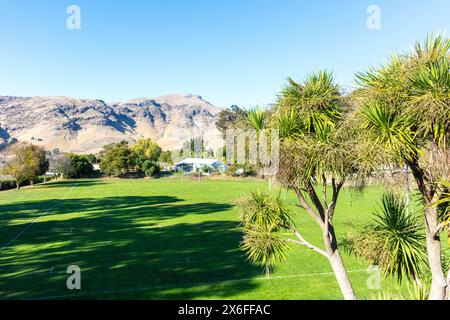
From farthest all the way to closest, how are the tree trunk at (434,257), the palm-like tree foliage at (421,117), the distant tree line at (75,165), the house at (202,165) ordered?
the house at (202,165) < the distant tree line at (75,165) < the tree trunk at (434,257) < the palm-like tree foliage at (421,117)

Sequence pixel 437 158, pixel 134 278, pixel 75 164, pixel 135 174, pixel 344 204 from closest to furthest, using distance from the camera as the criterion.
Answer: pixel 437 158
pixel 134 278
pixel 344 204
pixel 75 164
pixel 135 174

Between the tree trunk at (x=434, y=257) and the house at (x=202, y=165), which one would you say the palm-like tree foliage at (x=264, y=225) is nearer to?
the tree trunk at (x=434, y=257)

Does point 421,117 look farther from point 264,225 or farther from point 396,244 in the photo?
point 264,225

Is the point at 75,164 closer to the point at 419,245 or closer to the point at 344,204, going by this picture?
the point at 344,204

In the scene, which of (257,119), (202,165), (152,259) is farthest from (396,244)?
(202,165)

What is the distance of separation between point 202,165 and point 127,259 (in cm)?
7430

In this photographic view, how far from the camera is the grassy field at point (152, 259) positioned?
13.7 m

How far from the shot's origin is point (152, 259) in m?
18.3

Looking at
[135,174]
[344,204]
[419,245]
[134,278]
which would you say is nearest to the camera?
[419,245]

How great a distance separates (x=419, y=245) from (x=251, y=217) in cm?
436

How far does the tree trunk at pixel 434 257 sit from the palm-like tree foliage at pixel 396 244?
685mm

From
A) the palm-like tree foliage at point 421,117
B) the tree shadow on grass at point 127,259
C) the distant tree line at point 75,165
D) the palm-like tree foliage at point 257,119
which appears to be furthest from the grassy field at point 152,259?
the distant tree line at point 75,165
